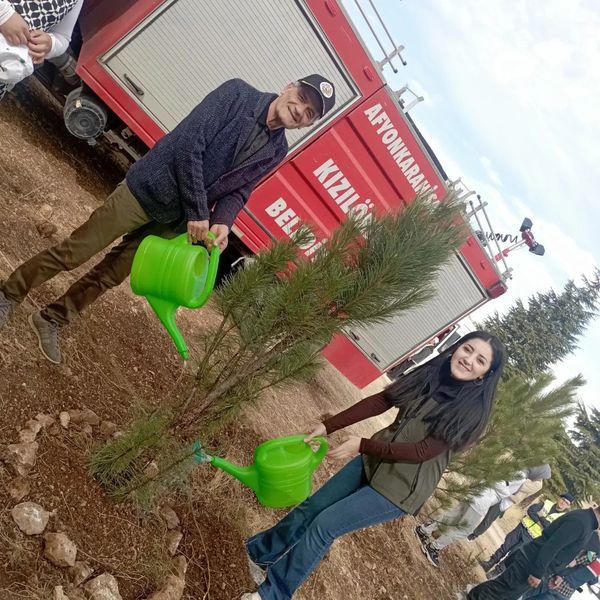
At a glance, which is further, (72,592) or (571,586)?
(571,586)

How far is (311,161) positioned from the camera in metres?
4.70

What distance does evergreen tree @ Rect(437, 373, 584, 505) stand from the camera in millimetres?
4098

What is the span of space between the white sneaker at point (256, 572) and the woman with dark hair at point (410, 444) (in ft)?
0.84

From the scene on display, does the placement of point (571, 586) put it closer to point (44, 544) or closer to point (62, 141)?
point (44, 544)

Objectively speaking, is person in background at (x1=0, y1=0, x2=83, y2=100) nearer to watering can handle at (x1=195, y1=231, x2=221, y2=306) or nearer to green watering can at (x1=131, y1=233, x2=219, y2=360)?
green watering can at (x1=131, y1=233, x2=219, y2=360)

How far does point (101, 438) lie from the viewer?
6.98 ft

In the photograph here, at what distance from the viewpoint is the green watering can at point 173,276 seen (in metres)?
1.77

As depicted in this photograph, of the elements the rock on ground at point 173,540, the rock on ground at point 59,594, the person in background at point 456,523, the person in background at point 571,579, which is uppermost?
the rock on ground at point 59,594

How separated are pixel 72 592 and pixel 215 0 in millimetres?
4073

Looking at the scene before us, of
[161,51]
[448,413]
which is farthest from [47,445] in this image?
[161,51]

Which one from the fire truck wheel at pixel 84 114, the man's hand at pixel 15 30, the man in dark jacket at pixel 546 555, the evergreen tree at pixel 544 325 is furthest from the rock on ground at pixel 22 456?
the evergreen tree at pixel 544 325

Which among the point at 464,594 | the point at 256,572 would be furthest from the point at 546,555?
the point at 256,572

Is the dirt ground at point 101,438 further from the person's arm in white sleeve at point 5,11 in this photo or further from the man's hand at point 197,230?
the person's arm in white sleeve at point 5,11

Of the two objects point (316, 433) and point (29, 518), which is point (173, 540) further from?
point (316, 433)
